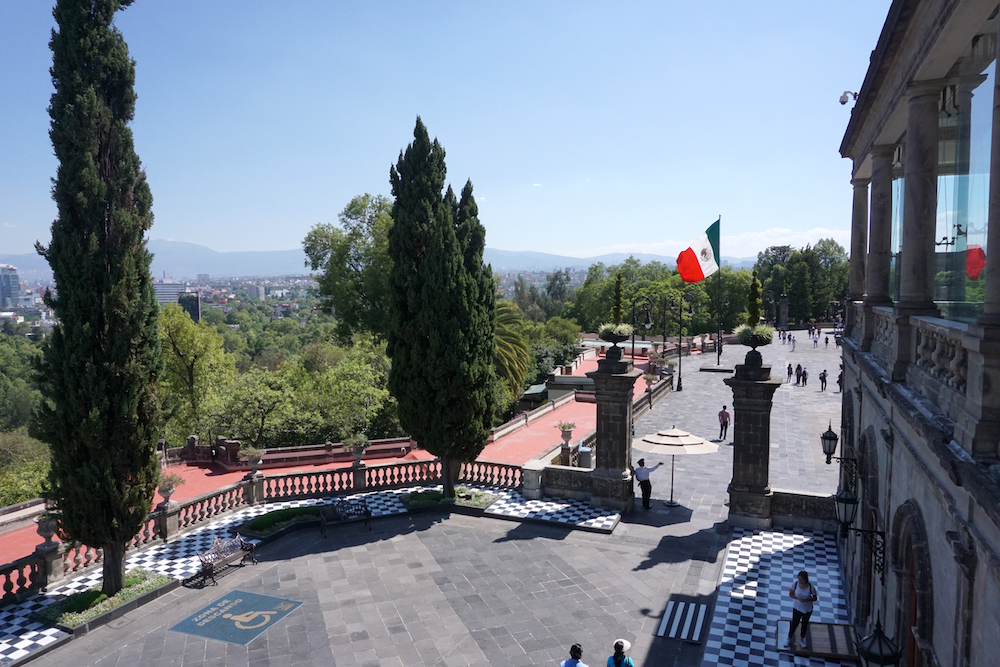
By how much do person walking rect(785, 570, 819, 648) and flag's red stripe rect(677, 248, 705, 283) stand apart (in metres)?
17.5

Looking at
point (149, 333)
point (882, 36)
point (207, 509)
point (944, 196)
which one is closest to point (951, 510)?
point (944, 196)

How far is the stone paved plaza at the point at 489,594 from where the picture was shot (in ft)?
33.8

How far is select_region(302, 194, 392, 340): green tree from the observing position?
35094mm

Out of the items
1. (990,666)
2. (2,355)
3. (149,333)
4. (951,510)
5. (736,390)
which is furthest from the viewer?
(2,355)

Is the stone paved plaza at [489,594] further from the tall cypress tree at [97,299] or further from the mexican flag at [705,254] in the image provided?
the mexican flag at [705,254]

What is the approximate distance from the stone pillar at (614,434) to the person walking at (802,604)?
6.31m

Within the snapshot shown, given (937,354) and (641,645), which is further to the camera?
(641,645)

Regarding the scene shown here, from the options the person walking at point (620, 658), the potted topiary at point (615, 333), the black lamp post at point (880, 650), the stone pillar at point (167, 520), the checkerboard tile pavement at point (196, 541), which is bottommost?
the checkerboard tile pavement at point (196, 541)

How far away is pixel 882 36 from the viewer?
27.0ft

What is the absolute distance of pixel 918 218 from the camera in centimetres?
748

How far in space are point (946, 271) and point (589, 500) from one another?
11.7 metres

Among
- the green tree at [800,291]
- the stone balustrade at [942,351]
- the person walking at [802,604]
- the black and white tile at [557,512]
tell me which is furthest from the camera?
the green tree at [800,291]

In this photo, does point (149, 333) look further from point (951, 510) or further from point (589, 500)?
point (951, 510)

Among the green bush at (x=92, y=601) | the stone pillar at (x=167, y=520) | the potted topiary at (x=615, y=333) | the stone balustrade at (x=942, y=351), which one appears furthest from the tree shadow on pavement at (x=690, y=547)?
the stone pillar at (x=167, y=520)
